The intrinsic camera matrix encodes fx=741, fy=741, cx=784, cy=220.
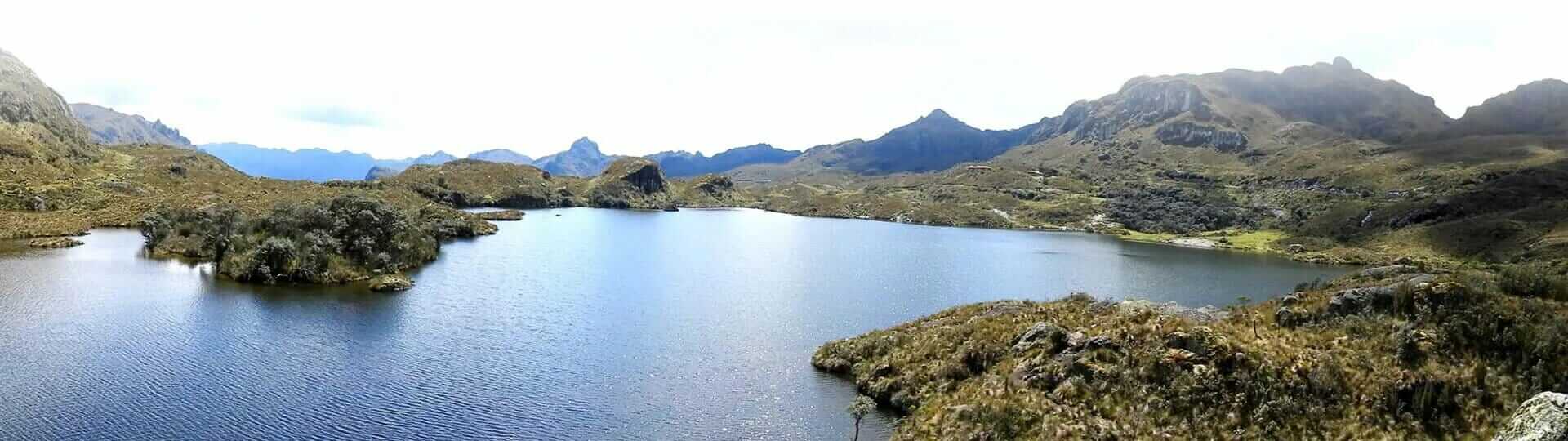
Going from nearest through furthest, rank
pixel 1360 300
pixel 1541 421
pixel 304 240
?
pixel 1541 421
pixel 1360 300
pixel 304 240

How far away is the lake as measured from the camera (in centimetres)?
3784

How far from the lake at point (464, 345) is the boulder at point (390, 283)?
2.16m

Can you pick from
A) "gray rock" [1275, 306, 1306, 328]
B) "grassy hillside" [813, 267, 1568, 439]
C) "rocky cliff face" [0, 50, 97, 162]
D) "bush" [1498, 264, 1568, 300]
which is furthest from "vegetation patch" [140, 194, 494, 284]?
"bush" [1498, 264, 1568, 300]

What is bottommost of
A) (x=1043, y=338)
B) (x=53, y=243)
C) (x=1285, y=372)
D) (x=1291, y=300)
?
(x=1043, y=338)

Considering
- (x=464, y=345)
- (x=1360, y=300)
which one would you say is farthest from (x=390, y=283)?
(x=1360, y=300)

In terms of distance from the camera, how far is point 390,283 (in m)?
78.9

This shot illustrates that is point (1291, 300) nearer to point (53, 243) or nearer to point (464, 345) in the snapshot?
point (464, 345)

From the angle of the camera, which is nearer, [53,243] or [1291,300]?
[1291,300]

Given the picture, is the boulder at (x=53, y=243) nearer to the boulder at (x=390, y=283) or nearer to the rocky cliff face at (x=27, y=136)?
the boulder at (x=390, y=283)

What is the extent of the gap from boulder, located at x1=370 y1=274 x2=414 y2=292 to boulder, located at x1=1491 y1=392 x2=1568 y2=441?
278ft

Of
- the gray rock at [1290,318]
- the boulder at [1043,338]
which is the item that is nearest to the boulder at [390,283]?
the boulder at [1043,338]

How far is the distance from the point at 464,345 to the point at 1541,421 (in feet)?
186

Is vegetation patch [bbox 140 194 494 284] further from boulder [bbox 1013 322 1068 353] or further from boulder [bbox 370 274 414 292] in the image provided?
boulder [bbox 1013 322 1068 353]

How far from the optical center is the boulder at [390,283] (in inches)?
3073
